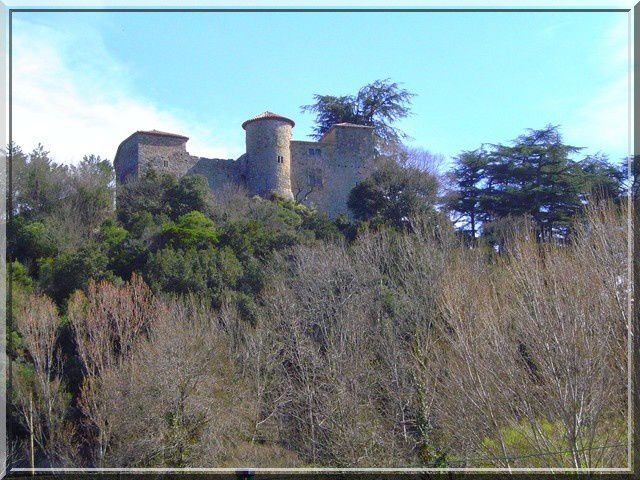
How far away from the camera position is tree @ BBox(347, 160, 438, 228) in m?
23.9

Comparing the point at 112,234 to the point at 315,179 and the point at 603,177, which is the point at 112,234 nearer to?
the point at 315,179

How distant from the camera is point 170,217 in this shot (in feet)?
80.9

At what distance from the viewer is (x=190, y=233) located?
21844mm

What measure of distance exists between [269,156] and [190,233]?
8.16 meters

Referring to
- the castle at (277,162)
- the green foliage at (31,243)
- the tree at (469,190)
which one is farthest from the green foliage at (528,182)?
the green foliage at (31,243)

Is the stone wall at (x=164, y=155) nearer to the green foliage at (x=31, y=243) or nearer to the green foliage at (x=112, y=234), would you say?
the green foliage at (x=112, y=234)

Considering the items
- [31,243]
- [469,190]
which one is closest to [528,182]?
[469,190]

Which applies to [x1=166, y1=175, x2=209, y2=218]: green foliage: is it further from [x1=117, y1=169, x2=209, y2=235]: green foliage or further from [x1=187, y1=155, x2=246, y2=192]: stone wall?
[x1=187, y1=155, x2=246, y2=192]: stone wall

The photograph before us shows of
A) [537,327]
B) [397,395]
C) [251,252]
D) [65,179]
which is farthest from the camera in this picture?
[65,179]

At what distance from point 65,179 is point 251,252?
22.5 feet

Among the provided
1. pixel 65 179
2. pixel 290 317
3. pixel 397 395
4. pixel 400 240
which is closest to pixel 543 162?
pixel 400 240

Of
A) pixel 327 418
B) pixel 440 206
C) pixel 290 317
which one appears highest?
pixel 440 206

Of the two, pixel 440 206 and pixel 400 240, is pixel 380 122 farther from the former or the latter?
pixel 400 240

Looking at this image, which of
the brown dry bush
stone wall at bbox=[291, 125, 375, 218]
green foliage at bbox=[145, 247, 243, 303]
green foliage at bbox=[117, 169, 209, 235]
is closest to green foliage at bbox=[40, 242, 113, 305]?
green foliage at bbox=[145, 247, 243, 303]
